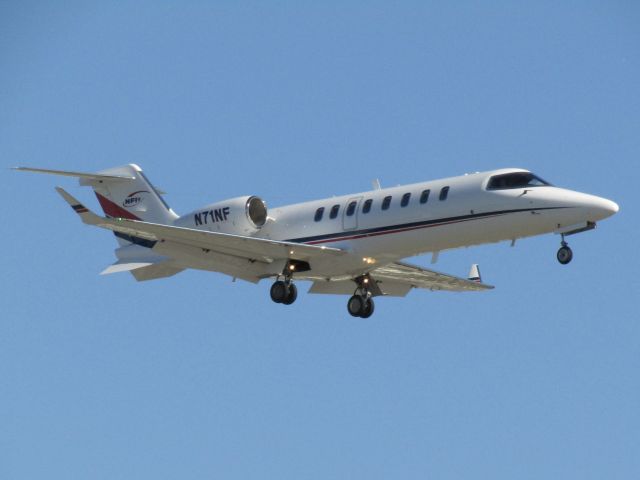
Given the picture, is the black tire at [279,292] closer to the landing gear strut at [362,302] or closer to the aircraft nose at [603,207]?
the landing gear strut at [362,302]

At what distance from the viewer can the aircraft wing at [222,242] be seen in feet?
80.6

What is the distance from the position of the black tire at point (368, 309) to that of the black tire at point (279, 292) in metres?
1.92

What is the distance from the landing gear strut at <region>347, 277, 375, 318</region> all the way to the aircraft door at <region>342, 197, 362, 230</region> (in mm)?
1811

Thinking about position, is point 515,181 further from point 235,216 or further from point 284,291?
point 235,216

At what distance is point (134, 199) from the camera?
1117 inches

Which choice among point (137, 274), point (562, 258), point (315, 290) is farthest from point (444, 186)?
point (137, 274)

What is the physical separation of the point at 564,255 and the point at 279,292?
576 centimetres

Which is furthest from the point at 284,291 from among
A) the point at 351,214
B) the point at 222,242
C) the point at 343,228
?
the point at 351,214

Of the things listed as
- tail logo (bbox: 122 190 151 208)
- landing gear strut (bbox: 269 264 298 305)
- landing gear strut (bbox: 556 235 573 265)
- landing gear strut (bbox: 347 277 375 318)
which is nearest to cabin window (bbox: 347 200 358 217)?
landing gear strut (bbox: 269 264 298 305)

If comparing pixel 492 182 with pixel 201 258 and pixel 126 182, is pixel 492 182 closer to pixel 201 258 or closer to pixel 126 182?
pixel 201 258

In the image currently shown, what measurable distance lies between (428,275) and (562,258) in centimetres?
518

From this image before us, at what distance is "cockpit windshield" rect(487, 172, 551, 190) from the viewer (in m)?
23.6

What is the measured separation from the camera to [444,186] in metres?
24.1

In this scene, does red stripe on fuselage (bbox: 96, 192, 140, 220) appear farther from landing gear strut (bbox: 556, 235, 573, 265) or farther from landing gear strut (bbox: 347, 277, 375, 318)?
landing gear strut (bbox: 556, 235, 573, 265)
